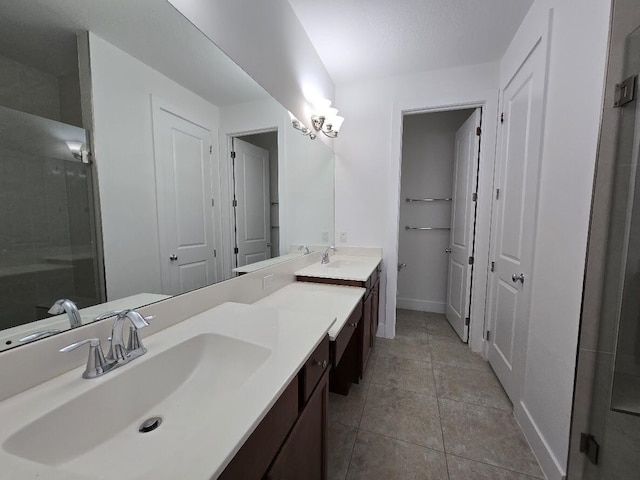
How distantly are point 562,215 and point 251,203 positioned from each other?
158 centimetres

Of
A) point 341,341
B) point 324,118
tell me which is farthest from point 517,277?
point 324,118

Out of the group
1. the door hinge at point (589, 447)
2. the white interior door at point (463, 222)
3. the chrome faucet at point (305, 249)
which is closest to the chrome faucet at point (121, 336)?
the chrome faucet at point (305, 249)

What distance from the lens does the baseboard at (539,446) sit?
1.19 meters

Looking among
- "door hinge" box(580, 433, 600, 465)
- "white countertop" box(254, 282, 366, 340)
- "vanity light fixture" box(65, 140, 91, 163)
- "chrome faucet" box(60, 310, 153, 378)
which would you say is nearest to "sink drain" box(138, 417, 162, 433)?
"chrome faucet" box(60, 310, 153, 378)

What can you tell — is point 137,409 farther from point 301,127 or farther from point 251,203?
point 301,127

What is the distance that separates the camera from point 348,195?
8.87ft

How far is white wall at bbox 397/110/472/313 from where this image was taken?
3191 mm

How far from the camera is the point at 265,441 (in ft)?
1.96

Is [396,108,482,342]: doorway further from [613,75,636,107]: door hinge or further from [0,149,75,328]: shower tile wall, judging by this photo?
[0,149,75,328]: shower tile wall

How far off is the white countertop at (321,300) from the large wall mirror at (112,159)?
0.29 metres

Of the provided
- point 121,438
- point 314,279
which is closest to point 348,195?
point 314,279

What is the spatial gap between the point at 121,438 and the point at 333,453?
1133mm

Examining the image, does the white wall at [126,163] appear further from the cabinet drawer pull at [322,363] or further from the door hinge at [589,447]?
the door hinge at [589,447]

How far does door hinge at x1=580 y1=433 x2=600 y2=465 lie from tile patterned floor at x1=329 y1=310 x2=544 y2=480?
1.10 ft
